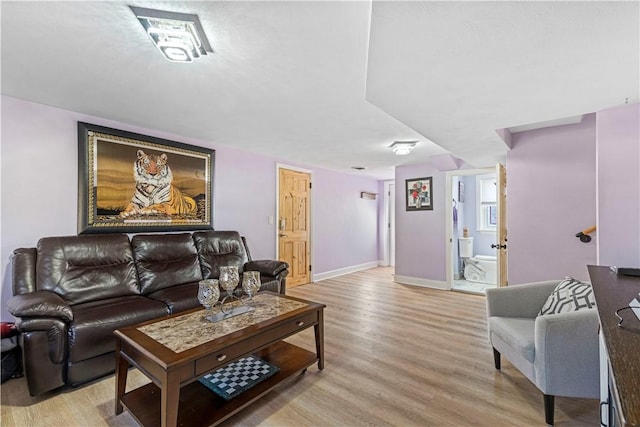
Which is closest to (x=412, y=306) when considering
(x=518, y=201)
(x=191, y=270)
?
(x=518, y=201)

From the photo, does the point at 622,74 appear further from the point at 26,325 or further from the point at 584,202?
the point at 26,325

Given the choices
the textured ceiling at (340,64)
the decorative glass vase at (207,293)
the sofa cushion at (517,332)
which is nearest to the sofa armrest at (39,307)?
the decorative glass vase at (207,293)

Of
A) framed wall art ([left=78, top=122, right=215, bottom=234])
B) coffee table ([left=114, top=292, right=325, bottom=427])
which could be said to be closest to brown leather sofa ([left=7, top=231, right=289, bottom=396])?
framed wall art ([left=78, top=122, right=215, bottom=234])

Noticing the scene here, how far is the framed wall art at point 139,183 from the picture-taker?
9.20ft

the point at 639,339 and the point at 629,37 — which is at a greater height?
the point at 629,37

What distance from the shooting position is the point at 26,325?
1777 millimetres

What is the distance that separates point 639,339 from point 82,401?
9.07ft

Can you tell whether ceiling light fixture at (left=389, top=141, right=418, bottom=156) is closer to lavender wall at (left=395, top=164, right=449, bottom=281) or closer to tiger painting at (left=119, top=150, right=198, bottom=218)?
lavender wall at (left=395, top=164, right=449, bottom=281)

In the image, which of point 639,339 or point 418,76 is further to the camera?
point 418,76

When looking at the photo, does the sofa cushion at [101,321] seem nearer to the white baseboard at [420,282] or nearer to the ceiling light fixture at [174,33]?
the ceiling light fixture at [174,33]

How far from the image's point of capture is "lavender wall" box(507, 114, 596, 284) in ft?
9.55

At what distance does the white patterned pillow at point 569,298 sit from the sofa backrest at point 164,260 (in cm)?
311

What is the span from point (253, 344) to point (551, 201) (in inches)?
127

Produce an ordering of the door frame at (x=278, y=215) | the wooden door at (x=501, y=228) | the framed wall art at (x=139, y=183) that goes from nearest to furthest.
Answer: the framed wall art at (x=139, y=183) < the wooden door at (x=501, y=228) < the door frame at (x=278, y=215)
